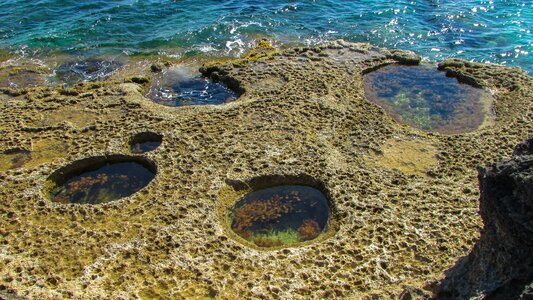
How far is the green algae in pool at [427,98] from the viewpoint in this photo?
55.3 ft

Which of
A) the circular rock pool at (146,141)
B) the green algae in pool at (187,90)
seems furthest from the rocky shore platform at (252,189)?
the green algae in pool at (187,90)

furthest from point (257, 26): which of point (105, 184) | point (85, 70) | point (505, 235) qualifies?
point (505, 235)

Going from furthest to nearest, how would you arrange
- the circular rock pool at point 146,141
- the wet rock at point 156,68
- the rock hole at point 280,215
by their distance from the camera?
1. the wet rock at point 156,68
2. the circular rock pool at point 146,141
3. the rock hole at point 280,215

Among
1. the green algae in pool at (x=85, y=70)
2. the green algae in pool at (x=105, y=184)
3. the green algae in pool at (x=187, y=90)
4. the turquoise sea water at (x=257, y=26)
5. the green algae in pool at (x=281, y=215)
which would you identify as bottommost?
Answer: the green algae in pool at (x=281, y=215)

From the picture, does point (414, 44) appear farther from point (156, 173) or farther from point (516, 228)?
point (516, 228)

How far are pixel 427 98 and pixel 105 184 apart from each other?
11709mm

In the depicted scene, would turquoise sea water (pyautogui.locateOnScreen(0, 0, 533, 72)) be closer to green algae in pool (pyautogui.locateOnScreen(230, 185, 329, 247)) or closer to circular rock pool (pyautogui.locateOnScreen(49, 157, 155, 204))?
circular rock pool (pyautogui.locateOnScreen(49, 157, 155, 204))

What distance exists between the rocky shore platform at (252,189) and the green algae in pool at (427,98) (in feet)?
2.11

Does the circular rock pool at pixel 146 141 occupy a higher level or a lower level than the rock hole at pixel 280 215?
higher

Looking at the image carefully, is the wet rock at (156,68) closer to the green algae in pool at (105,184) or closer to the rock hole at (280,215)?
the green algae in pool at (105,184)

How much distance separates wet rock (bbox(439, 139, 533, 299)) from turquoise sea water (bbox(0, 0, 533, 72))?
14676 mm

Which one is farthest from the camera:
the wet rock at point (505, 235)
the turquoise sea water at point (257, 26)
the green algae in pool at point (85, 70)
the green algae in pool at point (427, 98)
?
the turquoise sea water at point (257, 26)

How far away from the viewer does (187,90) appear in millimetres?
19359

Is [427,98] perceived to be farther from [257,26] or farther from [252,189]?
[257,26]
